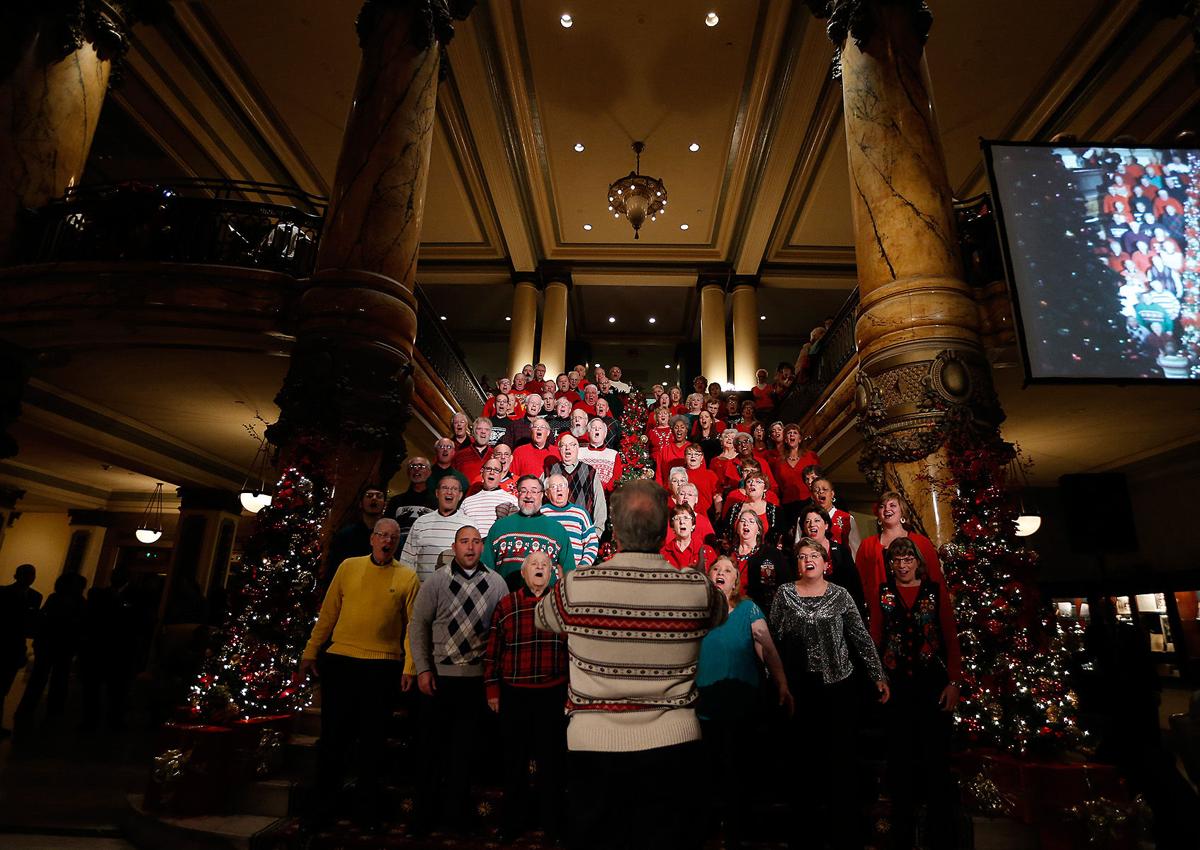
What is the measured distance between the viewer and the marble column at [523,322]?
1536 cm

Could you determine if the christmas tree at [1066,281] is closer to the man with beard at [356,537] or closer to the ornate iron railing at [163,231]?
the man with beard at [356,537]

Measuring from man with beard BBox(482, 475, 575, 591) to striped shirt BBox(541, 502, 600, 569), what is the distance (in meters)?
0.29

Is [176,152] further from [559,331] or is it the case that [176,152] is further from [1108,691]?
[1108,691]

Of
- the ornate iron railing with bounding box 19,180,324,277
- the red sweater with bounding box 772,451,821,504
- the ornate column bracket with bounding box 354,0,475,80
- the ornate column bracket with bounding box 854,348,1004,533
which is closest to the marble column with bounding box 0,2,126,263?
the ornate iron railing with bounding box 19,180,324,277

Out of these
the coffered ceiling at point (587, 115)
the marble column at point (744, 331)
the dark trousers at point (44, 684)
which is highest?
the coffered ceiling at point (587, 115)

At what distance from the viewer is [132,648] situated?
6.61 meters

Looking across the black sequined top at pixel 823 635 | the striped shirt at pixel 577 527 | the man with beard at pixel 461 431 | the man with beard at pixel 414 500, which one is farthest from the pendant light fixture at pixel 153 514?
the black sequined top at pixel 823 635

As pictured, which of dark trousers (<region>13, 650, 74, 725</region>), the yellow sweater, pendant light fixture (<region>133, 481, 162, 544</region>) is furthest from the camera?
pendant light fixture (<region>133, 481, 162, 544</region>)

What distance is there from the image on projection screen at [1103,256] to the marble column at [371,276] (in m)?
4.77

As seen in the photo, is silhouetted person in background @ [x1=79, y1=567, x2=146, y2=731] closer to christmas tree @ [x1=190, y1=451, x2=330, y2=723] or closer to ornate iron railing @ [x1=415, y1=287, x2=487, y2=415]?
christmas tree @ [x1=190, y1=451, x2=330, y2=723]

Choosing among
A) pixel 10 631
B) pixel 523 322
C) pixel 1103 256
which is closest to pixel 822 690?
pixel 1103 256

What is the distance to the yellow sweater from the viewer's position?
3.47 meters

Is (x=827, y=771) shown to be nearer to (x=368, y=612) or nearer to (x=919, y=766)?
(x=919, y=766)

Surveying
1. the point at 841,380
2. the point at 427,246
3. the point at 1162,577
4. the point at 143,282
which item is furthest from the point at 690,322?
the point at 143,282
